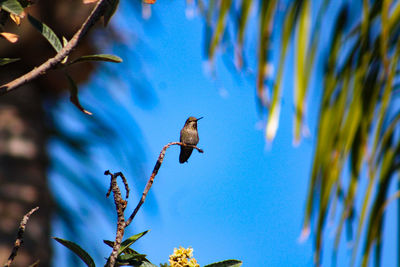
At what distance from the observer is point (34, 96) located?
4055 millimetres

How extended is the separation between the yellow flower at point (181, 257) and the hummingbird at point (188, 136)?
2936 mm

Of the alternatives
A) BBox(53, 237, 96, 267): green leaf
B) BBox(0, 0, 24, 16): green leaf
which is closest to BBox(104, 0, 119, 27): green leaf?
BBox(0, 0, 24, 16): green leaf

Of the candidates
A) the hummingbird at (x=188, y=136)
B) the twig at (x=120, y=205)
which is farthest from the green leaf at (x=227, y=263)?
the hummingbird at (x=188, y=136)

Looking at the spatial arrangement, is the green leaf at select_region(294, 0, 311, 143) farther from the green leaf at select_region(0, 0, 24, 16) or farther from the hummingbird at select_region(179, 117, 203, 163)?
the hummingbird at select_region(179, 117, 203, 163)

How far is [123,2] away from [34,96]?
1.65m

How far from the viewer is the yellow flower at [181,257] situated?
1007mm

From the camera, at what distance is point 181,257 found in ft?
3.36

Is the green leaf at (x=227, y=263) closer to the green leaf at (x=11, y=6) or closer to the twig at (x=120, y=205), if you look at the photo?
the twig at (x=120, y=205)

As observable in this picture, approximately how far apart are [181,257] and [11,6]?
0.55 m

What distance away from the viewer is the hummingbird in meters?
4.05

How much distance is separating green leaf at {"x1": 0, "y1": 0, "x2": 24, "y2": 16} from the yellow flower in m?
0.52

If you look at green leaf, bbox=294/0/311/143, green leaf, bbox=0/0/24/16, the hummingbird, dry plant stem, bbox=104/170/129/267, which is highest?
the hummingbird

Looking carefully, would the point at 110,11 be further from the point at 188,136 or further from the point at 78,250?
the point at 188,136

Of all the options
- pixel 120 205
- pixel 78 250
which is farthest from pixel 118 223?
pixel 78 250
